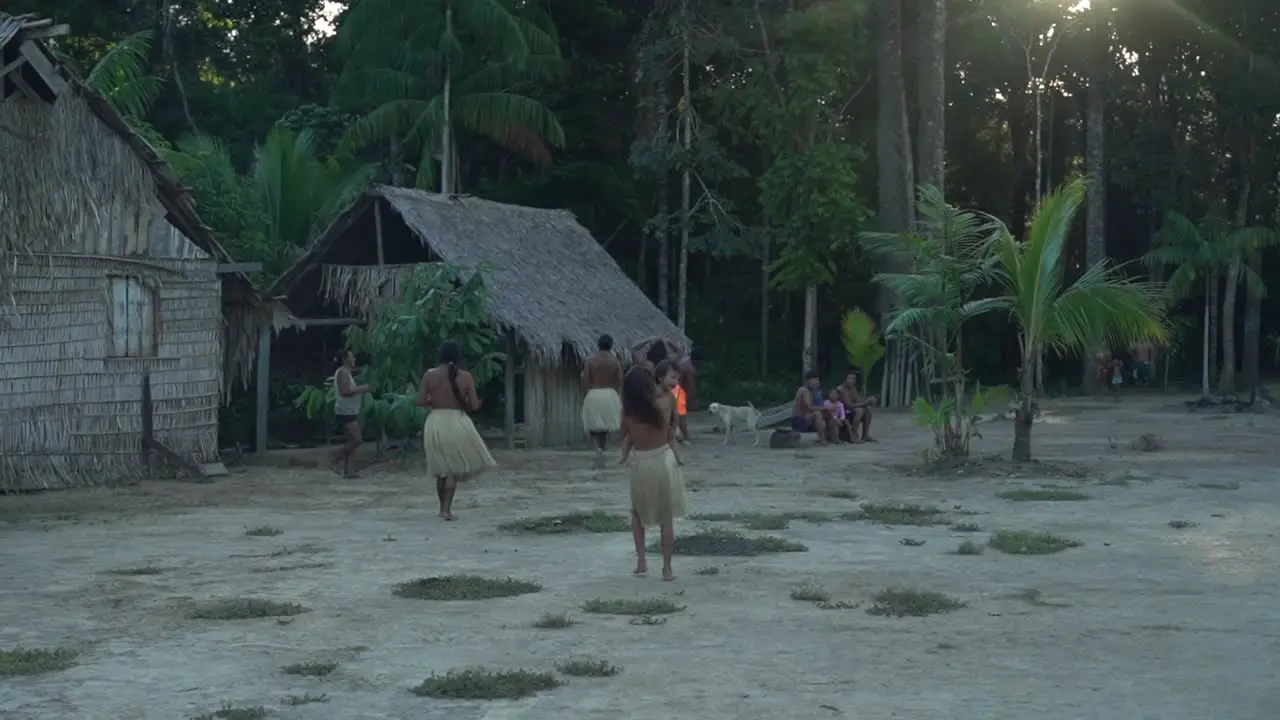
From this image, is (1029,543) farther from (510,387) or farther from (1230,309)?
(1230,309)

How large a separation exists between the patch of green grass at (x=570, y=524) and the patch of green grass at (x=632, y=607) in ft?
11.8

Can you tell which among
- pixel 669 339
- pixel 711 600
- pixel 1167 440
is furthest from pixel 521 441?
pixel 711 600

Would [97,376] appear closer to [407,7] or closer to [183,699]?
[183,699]

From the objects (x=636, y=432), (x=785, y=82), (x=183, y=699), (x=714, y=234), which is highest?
(x=785, y=82)

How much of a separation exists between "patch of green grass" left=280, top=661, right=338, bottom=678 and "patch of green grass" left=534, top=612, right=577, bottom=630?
1351mm

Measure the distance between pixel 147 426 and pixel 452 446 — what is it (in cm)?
604

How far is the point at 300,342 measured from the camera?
2578cm

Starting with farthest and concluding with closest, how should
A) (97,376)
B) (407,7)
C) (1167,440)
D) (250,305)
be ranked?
(407,7) → (1167,440) → (250,305) → (97,376)

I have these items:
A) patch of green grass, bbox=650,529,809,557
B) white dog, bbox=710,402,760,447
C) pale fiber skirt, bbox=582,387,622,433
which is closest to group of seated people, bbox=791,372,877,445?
white dog, bbox=710,402,760,447

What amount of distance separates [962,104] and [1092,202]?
4749 mm

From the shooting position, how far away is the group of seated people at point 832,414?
2331 centimetres

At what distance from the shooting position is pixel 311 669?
7621 millimetres

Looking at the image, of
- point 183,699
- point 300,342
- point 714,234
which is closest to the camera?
point 183,699

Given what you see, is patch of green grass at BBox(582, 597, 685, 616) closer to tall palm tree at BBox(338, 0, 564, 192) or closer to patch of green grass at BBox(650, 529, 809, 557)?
patch of green grass at BBox(650, 529, 809, 557)
